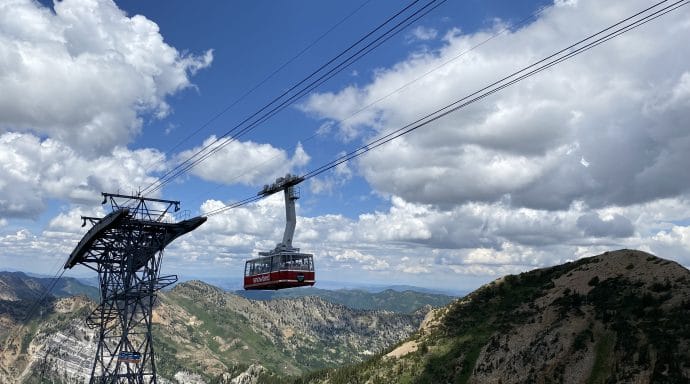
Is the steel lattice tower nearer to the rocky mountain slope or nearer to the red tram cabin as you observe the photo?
the red tram cabin

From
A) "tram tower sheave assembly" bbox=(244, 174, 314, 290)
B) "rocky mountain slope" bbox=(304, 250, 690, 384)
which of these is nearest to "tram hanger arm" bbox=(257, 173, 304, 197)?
"tram tower sheave assembly" bbox=(244, 174, 314, 290)

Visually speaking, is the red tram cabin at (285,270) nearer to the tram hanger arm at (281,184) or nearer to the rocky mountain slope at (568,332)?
the tram hanger arm at (281,184)

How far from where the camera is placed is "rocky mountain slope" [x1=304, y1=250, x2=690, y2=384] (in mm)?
55750

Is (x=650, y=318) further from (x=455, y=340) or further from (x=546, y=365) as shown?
(x=455, y=340)

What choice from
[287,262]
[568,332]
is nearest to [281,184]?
[287,262]

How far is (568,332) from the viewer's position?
6744 centimetres

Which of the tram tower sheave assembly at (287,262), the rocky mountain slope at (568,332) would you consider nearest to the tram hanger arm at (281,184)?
the tram tower sheave assembly at (287,262)

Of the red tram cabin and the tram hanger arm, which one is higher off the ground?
the tram hanger arm

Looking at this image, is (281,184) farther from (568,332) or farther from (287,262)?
(568,332)

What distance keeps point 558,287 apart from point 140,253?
66428 millimetres

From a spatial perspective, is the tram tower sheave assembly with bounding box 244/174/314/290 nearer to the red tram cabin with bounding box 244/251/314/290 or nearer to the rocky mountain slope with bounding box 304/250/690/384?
the red tram cabin with bounding box 244/251/314/290

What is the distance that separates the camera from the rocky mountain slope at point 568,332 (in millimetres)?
55750

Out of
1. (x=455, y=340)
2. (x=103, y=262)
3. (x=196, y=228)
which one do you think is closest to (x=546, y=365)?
(x=455, y=340)

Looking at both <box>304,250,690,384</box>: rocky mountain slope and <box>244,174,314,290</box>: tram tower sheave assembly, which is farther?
<box>304,250,690,384</box>: rocky mountain slope
